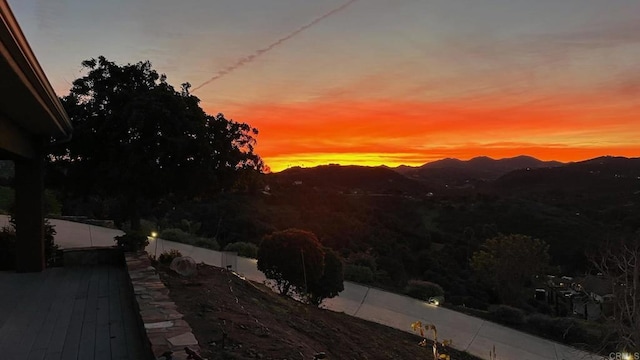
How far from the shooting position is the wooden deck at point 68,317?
16.8 feet

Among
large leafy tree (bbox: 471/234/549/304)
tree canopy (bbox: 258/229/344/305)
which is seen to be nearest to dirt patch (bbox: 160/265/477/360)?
tree canopy (bbox: 258/229/344/305)

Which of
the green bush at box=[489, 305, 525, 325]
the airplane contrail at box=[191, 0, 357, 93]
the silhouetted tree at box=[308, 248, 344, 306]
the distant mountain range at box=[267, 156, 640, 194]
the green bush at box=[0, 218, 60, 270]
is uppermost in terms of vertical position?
the airplane contrail at box=[191, 0, 357, 93]

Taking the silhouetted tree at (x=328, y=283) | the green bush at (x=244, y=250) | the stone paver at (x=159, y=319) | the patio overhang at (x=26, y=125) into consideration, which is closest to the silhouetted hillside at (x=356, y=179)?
the green bush at (x=244, y=250)

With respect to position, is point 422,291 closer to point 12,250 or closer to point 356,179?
point 12,250

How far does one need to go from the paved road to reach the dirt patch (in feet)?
3.84

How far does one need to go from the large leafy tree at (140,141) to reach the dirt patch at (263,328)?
76.9 inches

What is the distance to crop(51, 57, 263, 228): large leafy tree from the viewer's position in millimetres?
8844

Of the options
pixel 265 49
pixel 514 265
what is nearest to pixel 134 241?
pixel 265 49

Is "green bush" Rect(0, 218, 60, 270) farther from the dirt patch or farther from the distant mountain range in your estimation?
the distant mountain range

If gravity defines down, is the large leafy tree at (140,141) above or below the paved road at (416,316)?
above

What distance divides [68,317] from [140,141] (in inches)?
148

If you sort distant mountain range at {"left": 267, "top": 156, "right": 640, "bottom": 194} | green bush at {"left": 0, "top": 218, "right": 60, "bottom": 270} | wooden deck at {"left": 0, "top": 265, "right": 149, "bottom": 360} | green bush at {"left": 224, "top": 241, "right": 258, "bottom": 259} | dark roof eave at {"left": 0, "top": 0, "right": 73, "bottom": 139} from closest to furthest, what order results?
dark roof eave at {"left": 0, "top": 0, "right": 73, "bottom": 139} < wooden deck at {"left": 0, "top": 265, "right": 149, "bottom": 360} < green bush at {"left": 0, "top": 218, "right": 60, "bottom": 270} < green bush at {"left": 224, "top": 241, "right": 258, "bottom": 259} < distant mountain range at {"left": 267, "top": 156, "right": 640, "bottom": 194}

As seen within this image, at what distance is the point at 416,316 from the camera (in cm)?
1348

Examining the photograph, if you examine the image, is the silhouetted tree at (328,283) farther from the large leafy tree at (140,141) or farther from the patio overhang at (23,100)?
the patio overhang at (23,100)
